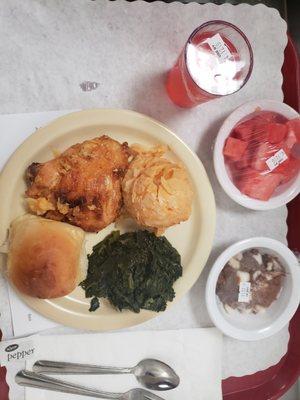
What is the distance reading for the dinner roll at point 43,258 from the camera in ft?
3.50

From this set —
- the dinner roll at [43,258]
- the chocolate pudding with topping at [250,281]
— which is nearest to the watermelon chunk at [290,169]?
the chocolate pudding with topping at [250,281]

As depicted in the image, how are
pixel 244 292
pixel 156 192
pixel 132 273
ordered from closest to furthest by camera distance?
pixel 156 192 → pixel 132 273 → pixel 244 292

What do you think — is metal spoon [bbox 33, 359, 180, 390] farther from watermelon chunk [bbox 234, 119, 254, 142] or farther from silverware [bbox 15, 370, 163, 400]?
watermelon chunk [bbox 234, 119, 254, 142]

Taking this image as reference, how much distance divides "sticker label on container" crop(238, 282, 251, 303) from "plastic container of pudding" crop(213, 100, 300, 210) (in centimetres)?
23

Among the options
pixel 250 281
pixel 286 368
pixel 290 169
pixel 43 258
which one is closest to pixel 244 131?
pixel 290 169

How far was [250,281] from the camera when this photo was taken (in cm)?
129

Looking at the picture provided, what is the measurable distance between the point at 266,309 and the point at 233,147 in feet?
1.59

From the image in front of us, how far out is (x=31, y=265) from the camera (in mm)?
1065

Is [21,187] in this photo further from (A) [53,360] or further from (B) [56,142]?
(A) [53,360]

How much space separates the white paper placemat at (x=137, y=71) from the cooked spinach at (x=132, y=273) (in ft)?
0.37

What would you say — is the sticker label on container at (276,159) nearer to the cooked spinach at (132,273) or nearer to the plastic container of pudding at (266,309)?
the plastic container of pudding at (266,309)

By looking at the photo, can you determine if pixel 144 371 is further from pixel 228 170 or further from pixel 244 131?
pixel 244 131

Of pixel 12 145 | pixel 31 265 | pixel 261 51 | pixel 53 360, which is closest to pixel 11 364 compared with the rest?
pixel 53 360

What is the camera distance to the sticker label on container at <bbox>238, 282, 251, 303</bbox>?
1.27 metres
